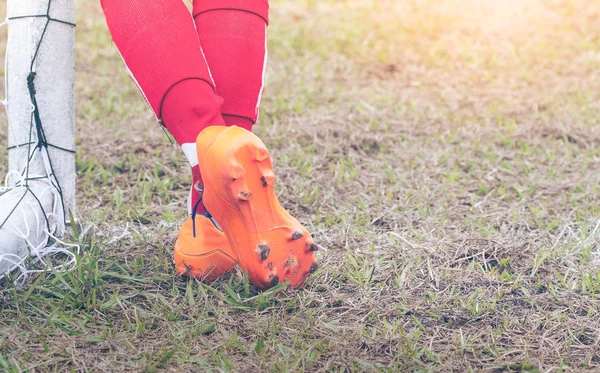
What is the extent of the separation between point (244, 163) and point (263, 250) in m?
0.19

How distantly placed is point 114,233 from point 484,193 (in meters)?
1.22

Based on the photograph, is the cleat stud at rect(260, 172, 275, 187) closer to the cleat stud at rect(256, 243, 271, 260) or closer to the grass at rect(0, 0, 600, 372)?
the cleat stud at rect(256, 243, 271, 260)

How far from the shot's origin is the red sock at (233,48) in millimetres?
1549

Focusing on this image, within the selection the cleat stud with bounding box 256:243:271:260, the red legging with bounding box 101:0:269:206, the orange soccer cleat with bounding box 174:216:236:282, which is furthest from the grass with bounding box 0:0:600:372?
the red legging with bounding box 101:0:269:206

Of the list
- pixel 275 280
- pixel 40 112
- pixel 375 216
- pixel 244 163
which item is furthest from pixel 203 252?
pixel 375 216

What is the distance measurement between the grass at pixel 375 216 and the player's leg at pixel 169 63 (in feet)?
1.26

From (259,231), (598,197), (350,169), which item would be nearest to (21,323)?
(259,231)

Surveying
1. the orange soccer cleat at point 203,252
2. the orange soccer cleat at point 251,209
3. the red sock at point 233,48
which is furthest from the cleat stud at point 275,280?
the red sock at point 233,48

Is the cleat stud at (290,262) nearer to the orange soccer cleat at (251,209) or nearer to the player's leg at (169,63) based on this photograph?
the orange soccer cleat at (251,209)

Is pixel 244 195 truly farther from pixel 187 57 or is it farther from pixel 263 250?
pixel 187 57

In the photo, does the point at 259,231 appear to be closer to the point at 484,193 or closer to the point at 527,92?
the point at 484,193

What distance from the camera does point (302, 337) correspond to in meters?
1.42

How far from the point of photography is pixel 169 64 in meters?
1.43

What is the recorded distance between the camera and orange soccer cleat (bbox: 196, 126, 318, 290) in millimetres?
1391
